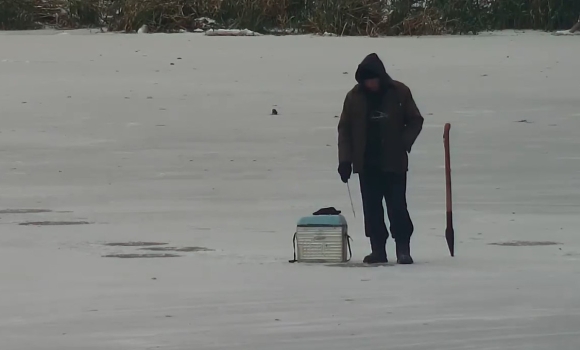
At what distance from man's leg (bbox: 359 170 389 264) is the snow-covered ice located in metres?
0.19

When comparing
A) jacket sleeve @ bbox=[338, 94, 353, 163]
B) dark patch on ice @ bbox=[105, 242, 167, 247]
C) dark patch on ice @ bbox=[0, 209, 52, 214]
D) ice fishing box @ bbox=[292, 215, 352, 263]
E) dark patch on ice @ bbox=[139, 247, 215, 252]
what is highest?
jacket sleeve @ bbox=[338, 94, 353, 163]

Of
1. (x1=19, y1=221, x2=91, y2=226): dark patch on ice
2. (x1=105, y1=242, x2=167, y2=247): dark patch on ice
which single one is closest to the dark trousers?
(x1=105, y1=242, x2=167, y2=247): dark patch on ice

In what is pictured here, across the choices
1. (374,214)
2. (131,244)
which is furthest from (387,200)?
(131,244)

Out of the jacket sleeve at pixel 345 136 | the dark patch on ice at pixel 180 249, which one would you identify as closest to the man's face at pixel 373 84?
the jacket sleeve at pixel 345 136

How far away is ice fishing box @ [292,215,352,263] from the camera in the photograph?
37.1 feet

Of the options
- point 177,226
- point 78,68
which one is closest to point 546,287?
point 177,226

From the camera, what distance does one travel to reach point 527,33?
Result: 105ft

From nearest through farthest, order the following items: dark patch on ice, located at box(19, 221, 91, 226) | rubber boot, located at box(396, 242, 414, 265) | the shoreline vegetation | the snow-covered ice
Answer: the snow-covered ice, rubber boot, located at box(396, 242, 414, 265), dark patch on ice, located at box(19, 221, 91, 226), the shoreline vegetation

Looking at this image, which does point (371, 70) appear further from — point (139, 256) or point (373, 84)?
point (139, 256)

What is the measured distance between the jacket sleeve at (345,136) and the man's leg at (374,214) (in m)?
0.19

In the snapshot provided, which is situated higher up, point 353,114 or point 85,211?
point 353,114

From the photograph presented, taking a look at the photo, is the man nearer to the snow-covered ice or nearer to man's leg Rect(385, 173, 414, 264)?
man's leg Rect(385, 173, 414, 264)

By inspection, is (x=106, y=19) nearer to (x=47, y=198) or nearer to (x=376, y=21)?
Result: (x=376, y=21)

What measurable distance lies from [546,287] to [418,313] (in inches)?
46.0
